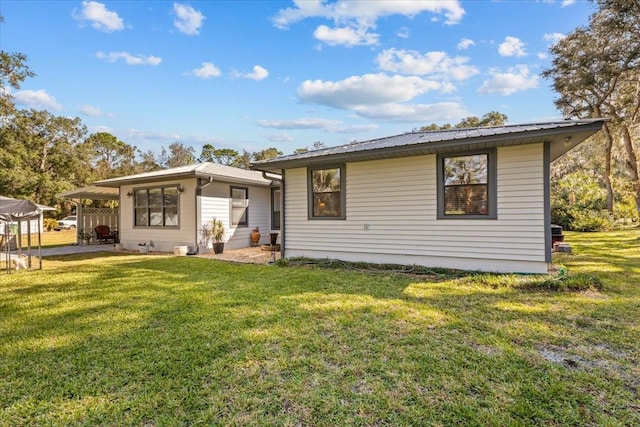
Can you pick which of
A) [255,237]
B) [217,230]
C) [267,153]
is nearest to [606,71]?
[255,237]

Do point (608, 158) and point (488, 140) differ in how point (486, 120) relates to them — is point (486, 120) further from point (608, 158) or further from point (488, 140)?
point (488, 140)

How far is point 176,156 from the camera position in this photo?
135ft

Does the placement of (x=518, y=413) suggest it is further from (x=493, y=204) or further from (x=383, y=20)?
(x=383, y=20)

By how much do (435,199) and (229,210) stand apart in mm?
7217

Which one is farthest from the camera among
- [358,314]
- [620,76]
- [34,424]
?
[620,76]

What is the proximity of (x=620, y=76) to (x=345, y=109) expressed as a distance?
1310 cm

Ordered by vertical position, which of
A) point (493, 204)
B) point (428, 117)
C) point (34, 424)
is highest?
point (428, 117)

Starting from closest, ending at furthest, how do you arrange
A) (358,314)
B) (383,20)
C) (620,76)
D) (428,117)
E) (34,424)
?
(34,424) → (358,314) → (383,20) → (620,76) → (428,117)

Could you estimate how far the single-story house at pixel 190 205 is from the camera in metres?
10.3

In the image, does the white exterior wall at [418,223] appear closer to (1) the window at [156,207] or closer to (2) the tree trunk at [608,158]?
(1) the window at [156,207]

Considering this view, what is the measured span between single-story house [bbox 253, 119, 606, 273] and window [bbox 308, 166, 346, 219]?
2 centimetres

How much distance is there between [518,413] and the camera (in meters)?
2.10

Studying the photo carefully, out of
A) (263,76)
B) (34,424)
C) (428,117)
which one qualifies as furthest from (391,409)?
(428,117)

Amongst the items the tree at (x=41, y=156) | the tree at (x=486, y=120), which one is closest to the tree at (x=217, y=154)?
the tree at (x=41, y=156)
